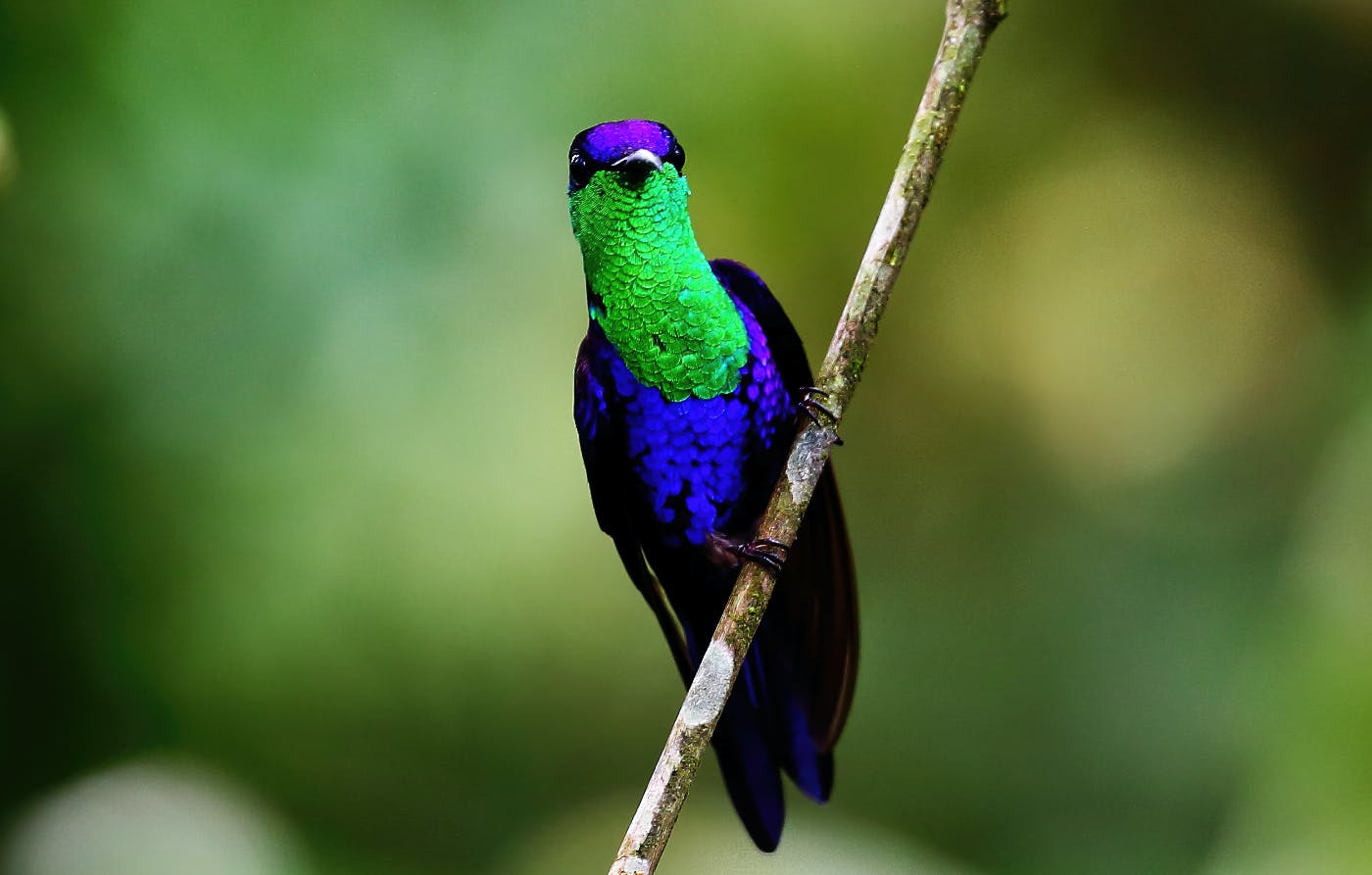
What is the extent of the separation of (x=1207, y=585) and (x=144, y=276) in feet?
10.9

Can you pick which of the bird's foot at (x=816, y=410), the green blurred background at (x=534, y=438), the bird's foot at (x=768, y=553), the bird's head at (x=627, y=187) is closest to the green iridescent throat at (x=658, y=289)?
the bird's head at (x=627, y=187)

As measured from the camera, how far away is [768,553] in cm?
210

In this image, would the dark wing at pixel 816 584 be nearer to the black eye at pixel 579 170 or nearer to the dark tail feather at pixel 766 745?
the dark tail feather at pixel 766 745

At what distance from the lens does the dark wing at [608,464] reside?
2436mm

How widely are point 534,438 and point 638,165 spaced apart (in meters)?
1.89

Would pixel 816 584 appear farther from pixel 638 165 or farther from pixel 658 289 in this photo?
pixel 638 165

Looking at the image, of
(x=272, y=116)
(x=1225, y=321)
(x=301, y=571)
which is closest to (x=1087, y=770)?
(x=1225, y=321)

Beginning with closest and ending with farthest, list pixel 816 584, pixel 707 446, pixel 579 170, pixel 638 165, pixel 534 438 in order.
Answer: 1. pixel 638 165
2. pixel 579 170
3. pixel 707 446
4. pixel 816 584
5. pixel 534 438

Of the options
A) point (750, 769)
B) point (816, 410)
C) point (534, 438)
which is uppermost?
point (816, 410)

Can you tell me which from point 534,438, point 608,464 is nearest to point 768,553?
point 608,464

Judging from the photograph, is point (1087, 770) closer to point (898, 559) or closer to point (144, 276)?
point (898, 559)

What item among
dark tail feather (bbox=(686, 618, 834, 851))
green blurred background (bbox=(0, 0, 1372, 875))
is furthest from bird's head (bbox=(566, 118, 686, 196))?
green blurred background (bbox=(0, 0, 1372, 875))

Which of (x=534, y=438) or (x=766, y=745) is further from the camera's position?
(x=534, y=438)

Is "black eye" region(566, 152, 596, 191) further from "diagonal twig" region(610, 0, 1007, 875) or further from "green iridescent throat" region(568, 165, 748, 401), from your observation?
"diagonal twig" region(610, 0, 1007, 875)
